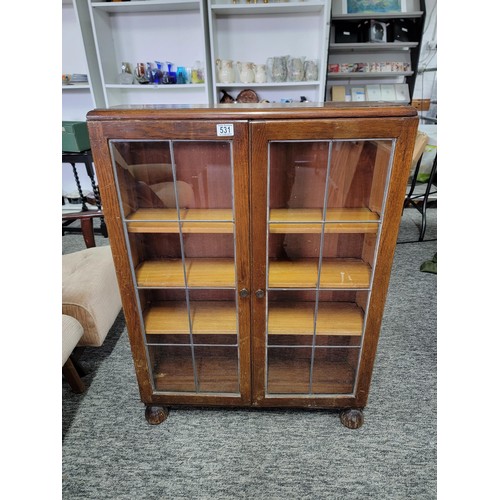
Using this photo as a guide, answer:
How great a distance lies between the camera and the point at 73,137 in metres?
2.87

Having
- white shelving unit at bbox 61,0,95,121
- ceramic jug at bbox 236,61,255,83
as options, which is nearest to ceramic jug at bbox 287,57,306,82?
ceramic jug at bbox 236,61,255,83

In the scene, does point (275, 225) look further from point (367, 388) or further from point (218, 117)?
point (367, 388)


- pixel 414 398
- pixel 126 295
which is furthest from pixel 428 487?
pixel 126 295

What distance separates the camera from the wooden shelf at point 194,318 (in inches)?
52.2

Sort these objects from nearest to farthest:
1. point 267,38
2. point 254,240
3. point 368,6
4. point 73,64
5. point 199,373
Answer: point 254,240, point 199,373, point 267,38, point 368,6, point 73,64

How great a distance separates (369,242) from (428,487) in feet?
2.90

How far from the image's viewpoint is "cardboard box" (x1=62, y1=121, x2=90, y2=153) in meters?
2.86

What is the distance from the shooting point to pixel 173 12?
10.3 feet

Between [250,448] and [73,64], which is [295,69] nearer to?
[73,64]

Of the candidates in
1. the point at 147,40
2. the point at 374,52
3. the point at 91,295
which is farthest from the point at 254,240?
the point at 374,52

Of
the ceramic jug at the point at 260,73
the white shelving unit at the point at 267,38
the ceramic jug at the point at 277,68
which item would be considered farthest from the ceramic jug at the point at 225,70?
the ceramic jug at the point at 277,68

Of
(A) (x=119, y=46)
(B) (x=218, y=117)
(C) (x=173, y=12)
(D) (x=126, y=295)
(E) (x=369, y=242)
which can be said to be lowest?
(D) (x=126, y=295)

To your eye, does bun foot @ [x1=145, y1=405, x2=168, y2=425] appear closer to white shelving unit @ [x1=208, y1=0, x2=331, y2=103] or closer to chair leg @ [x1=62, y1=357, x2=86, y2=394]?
chair leg @ [x1=62, y1=357, x2=86, y2=394]

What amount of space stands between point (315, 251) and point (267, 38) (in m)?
2.72
